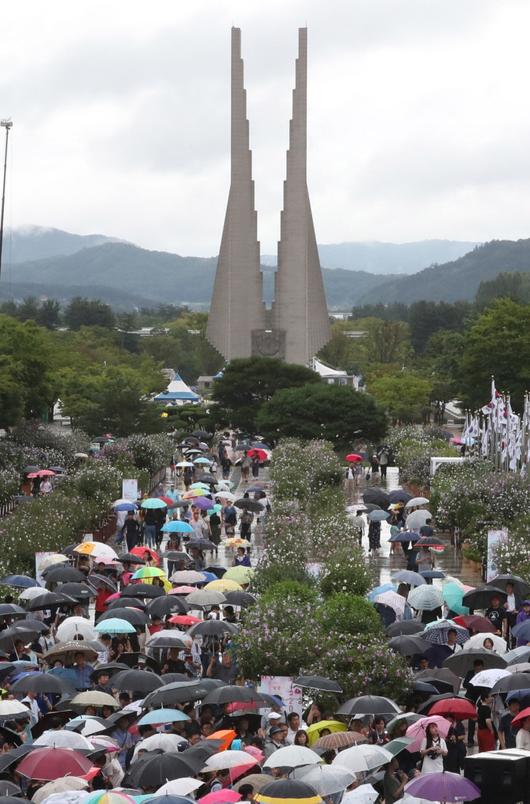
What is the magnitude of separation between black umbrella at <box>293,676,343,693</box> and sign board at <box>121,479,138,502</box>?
1798 centimetres

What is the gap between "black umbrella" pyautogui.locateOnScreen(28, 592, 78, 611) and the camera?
18.7 metres

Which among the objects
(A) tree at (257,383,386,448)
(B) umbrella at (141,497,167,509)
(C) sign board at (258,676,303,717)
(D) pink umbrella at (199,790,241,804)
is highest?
(A) tree at (257,383,386,448)

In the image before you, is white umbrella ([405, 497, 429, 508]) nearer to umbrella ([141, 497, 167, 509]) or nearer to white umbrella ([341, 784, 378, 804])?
umbrella ([141, 497, 167, 509])

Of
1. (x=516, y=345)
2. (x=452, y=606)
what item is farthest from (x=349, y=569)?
(x=516, y=345)

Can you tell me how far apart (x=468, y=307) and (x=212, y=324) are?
202 feet

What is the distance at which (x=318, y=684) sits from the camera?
14.7m

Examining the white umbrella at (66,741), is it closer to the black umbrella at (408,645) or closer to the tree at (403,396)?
the black umbrella at (408,645)

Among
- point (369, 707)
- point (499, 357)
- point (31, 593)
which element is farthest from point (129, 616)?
point (499, 357)

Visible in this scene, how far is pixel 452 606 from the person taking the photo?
785 inches

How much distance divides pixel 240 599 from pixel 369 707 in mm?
6278

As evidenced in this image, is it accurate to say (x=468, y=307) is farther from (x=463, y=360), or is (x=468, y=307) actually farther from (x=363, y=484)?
(x=363, y=484)

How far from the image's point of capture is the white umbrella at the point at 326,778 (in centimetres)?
1106

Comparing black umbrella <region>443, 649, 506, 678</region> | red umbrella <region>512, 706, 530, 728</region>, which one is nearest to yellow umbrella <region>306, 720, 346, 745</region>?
red umbrella <region>512, 706, 530, 728</region>

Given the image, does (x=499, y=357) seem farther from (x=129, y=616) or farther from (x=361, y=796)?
(x=361, y=796)
